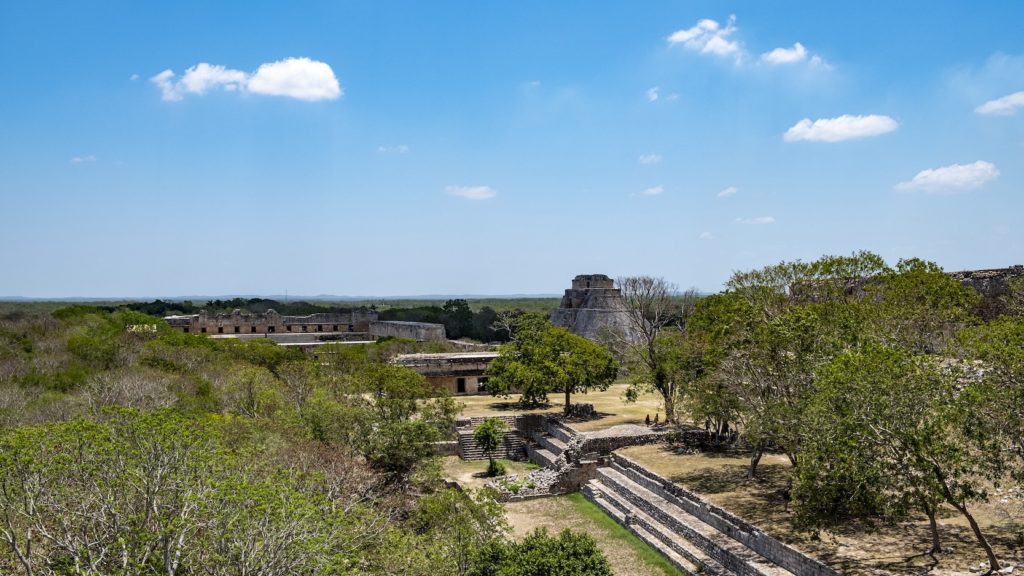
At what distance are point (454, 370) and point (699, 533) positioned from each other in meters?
21.3

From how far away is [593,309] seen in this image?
40719 mm

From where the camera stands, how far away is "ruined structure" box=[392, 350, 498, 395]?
33969 mm

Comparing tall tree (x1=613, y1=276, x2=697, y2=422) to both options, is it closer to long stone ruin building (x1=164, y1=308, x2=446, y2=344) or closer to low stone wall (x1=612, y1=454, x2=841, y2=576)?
low stone wall (x1=612, y1=454, x2=841, y2=576)

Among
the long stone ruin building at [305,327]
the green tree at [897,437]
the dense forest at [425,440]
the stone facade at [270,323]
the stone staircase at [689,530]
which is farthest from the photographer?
the stone facade at [270,323]

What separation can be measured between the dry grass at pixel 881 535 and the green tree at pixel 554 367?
1013 centimetres

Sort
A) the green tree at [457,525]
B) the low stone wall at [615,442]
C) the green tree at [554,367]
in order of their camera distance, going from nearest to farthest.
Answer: the green tree at [457,525], the low stone wall at [615,442], the green tree at [554,367]

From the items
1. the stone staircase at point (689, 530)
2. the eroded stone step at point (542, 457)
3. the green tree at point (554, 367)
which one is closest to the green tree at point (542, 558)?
the stone staircase at point (689, 530)

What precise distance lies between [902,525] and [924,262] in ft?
41.9

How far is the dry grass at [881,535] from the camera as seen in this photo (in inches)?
423

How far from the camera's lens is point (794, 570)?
39.2ft

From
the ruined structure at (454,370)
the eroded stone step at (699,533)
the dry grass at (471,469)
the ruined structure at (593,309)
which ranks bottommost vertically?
the dry grass at (471,469)

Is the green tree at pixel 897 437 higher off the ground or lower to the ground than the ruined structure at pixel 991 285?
lower

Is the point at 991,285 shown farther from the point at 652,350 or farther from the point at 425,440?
the point at 425,440

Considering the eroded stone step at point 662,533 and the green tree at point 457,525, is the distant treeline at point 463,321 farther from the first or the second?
the green tree at point 457,525
